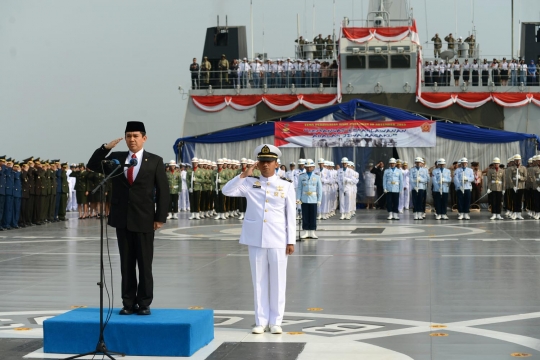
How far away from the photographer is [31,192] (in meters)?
27.0

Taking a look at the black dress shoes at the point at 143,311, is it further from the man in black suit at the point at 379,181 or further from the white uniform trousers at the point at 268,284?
the man in black suit at the point at 379,181

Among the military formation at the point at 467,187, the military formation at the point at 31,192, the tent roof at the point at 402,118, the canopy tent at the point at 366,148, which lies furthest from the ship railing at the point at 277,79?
the military formation at the point at 31,192

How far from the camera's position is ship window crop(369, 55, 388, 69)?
40853mm

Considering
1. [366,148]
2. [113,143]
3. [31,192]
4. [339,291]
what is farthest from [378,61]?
[113,143]

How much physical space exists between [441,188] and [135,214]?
72.4 ft

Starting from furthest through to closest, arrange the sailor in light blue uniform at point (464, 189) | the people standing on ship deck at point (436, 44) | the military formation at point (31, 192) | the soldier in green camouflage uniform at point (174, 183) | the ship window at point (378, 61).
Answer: the people standing on ship deck at point (436, 44), the ship window at point (378, 61), the soldier in green camouflage uniform at point (174, 183), the sailor in light blue uniform at point (464, 189), the military formation at point (31, 192)

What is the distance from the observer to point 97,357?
24.3ft

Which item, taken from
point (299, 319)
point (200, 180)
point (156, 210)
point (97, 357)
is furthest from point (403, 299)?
point (200, 180)

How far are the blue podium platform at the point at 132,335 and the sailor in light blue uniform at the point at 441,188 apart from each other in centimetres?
2216

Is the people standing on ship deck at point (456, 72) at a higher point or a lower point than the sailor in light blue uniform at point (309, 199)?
higher

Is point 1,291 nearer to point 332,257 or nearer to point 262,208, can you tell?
point 262,208

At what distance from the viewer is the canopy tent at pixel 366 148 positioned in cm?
3475

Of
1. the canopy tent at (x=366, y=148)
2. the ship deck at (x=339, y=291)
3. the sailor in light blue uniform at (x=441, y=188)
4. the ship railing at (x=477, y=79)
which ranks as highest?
the ship railing at (x=477, y=79)

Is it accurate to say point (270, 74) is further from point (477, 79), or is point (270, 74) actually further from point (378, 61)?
point (477, 79)
